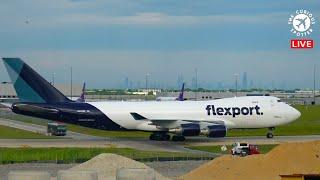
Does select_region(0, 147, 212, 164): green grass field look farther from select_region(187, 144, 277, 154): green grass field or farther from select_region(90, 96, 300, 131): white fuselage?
select_region(90, 96, 300, 131): white fuselage

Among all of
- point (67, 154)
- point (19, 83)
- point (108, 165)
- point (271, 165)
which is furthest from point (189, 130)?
point (271, 165)

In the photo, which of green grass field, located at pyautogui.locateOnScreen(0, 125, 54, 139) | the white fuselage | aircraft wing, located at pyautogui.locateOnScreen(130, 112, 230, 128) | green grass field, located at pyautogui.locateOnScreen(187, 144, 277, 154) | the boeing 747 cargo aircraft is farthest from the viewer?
green grass field, located at pyautogui.locateOnScreen(0, 125, 54, 139)

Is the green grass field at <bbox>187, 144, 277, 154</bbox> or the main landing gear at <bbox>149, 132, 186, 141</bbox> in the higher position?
the main landing gear at <bbox>149, 132, 186, 141</bbox>

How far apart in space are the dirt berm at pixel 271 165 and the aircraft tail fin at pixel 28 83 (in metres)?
26.9

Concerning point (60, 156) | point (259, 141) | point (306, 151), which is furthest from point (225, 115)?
point (306, 151)

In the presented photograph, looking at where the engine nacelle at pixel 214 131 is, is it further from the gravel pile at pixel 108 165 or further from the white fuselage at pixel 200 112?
the gravel pile at pixel 108 165

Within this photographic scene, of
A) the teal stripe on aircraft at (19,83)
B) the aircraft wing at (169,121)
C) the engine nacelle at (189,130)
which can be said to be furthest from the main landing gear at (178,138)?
the teal stripe on aircraft at (19,83)

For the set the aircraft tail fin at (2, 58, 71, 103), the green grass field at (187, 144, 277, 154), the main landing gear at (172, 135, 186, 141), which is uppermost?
the aircraft tail fin at (2, 58, 71, 103)

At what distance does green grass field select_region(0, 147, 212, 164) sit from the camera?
40219mm

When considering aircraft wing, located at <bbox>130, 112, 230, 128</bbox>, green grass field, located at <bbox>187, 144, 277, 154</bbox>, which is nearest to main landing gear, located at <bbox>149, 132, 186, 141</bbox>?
aircraft wing, located at <bbox>130, 112, 230, 128</bbox>

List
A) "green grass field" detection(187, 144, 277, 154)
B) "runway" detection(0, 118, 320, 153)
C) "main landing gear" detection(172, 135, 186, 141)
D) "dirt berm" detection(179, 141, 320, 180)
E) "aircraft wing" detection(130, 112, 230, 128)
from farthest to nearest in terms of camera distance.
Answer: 1. "main landing gear" detection(172, 135, 186, 141)
2. "aircraft wing" detection(130, 112, 230, 128)
3. "runway" detection(0, 118, 320, 153)
4. "green grass field" detection(187, 144, 277, 154)
5. "dirt berm" detection(179, 141, 320, 180)

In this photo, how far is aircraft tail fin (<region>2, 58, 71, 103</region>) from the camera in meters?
53.6

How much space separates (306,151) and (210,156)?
1617 cm

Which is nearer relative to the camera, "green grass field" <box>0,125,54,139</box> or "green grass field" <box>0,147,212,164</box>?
"green grass field" <box>0,147,212,164</box>
